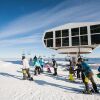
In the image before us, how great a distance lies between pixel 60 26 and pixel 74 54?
8.00m

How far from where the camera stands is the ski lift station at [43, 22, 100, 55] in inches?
1803

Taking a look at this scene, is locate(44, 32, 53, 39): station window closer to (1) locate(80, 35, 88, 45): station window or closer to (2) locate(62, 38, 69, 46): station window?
(2) locate(62, 38, 69, 46): station window

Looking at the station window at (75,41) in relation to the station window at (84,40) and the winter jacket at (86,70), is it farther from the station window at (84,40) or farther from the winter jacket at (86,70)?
the winter jacket at (86,70)

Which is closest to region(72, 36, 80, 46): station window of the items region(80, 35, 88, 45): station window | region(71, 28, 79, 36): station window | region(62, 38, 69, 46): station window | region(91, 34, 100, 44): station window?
region(71, 28, 79, 36): station window

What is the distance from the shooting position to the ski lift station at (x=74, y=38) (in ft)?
150

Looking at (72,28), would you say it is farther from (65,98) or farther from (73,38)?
(65,98)

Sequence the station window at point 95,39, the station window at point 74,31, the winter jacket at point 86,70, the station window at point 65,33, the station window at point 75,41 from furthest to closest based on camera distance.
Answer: the station window at point 65,33
the station window at point 75,41
the station window at point 74,31
the station window at point 95,39
the winter jacket at point 86,70

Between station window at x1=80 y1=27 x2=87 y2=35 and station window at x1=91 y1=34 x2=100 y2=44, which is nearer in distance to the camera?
station window at x1=91 y1=34 x2=100 y2=44

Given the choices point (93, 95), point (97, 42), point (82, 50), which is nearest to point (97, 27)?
point (97, 42)

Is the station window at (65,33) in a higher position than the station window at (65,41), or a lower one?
higher

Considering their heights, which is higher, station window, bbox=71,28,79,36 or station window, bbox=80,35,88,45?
station window, bbox=71,28,79,36

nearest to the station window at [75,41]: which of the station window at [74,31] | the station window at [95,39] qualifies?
the station window at [74,31]

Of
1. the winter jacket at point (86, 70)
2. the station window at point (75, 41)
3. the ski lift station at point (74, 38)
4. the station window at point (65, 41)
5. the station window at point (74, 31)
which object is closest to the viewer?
the winter jacket at point (86, 70)

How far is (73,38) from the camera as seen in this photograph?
48719 millimetres
